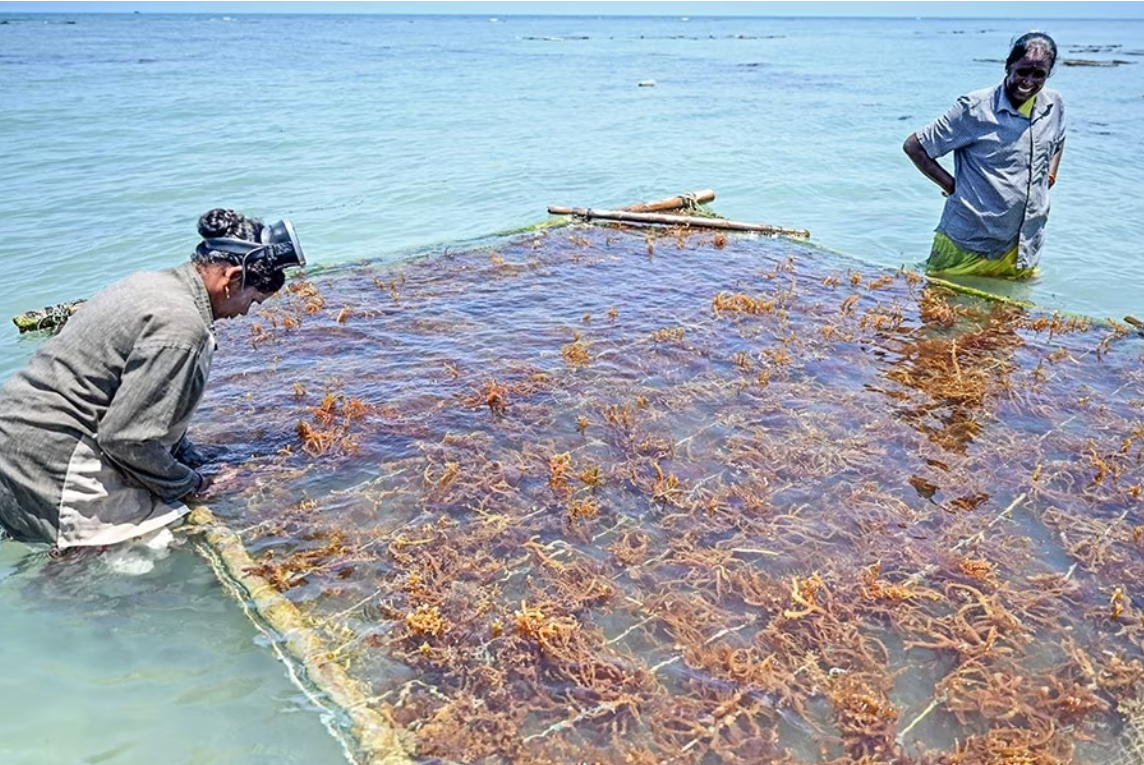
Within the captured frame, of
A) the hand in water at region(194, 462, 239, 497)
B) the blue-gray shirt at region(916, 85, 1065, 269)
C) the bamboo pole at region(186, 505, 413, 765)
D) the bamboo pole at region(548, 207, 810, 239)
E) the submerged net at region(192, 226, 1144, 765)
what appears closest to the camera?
the bamboo pole at region(186, 505, 413, 765)

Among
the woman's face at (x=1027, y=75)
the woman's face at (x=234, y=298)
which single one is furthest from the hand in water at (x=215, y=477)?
the woman's face at (x=1027, y=75)

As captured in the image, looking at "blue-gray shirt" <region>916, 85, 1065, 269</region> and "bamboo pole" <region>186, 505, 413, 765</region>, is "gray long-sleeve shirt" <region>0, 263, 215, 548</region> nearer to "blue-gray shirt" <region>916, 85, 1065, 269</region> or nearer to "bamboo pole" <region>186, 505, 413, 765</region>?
"bamboo pole" <region>186, 505, 413, 765</region>

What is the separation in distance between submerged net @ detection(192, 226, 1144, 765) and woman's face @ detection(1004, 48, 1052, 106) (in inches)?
82.8

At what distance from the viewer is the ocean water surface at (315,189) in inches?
145

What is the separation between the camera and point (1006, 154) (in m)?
7.71

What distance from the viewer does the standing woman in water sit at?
7.29 meters

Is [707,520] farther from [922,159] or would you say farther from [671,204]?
[671,204]

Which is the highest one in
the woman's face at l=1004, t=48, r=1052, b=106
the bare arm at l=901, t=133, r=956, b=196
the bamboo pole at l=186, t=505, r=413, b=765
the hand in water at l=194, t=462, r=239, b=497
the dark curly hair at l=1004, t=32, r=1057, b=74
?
the dark curly hair at l=1004, t=32, r=1057, b=74

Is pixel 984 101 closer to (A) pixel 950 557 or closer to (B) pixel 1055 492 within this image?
(B) pixel 1055 492

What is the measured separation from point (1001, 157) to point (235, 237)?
Answer: 716 centimetres

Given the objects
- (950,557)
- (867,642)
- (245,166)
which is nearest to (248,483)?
(867,642)

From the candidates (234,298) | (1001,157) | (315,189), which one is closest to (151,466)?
(234,298)

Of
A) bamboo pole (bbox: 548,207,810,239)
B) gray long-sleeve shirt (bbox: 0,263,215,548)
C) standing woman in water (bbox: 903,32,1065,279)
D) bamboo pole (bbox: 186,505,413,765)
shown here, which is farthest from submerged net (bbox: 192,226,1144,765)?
bamboo pole (bbox: 548,207,810,239)

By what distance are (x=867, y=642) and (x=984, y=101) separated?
19.6ft
